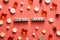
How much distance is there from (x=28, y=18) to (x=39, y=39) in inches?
7.7

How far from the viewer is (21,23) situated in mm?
1354

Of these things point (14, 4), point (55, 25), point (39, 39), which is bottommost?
point (39, 39)

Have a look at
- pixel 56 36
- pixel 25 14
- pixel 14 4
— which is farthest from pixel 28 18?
pixel 56 36

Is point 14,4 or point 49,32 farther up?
point 14,4

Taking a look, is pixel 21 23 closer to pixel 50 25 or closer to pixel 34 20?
pixel 34 20

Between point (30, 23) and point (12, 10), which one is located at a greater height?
point (12, 10)

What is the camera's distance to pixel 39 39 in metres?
1.33

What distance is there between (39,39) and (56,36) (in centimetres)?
14

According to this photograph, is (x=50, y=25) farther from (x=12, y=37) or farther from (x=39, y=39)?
(x=12, y=37)

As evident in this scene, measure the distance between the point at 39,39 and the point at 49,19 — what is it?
185 millimetres

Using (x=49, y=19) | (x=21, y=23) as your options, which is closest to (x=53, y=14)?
(x=49, y=19)

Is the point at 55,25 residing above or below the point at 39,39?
above

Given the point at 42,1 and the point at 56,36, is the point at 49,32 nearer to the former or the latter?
the point at 56,36

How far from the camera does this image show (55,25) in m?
1.35
